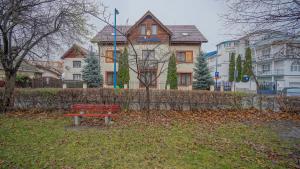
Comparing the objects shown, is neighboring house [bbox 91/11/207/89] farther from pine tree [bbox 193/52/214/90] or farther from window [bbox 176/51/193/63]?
pine tree [bbox 193/52/214/90]

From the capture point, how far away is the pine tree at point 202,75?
21156mm

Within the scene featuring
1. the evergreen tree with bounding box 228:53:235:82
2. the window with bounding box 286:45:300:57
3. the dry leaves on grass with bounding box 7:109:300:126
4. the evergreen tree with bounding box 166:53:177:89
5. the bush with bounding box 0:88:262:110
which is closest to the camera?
the window with bounding box 286:45:300:57

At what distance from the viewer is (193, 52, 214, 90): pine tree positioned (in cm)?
2116

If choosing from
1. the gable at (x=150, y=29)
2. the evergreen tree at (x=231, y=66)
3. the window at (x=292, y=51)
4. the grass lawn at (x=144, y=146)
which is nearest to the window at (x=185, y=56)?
the gable at (x=150, y=29)

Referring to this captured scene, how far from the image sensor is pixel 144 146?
484cm

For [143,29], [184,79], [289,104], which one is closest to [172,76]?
[184,79]

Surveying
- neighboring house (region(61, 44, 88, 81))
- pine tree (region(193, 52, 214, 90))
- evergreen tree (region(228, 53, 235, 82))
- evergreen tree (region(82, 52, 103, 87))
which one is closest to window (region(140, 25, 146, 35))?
evergreen tree (region(82, 52, 103, 87))

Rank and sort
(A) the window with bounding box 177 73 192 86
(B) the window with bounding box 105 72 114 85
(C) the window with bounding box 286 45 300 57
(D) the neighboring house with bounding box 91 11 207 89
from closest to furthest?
1. (C) the window with bounding box 286 45 300 57
2. (D) the neighboring house with bounding box 91 11 207 89
3. (A) the window with bounding box 177 73 192 86
4. (B) the window with bounding box 105 72 114 85

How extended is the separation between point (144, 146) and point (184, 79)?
19422 millimetres

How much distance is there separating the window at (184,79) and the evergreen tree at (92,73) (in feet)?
35.4

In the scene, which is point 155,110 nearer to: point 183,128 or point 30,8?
point 183,128

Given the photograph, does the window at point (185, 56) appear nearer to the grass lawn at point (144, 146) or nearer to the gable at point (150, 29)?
the gable at point (150, 29)

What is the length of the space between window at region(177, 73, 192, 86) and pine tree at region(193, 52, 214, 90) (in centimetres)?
182

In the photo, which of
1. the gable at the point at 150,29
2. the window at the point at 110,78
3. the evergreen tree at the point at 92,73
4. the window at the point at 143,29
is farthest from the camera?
the window at the point at 110,78
